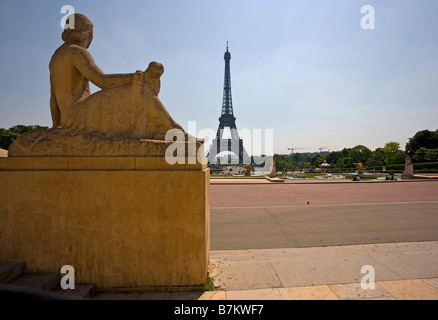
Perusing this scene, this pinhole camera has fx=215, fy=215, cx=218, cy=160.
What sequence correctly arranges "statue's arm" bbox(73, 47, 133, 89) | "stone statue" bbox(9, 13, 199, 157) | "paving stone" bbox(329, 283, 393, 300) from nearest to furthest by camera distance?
"paving stone" bbox(329, 283, 393, 300)
"stone statue" bbox(9, 13, 199, 157)
"statue's arm" bbox(73, 47, 133, 89)

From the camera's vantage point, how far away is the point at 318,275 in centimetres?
315

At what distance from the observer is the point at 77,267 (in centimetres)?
275

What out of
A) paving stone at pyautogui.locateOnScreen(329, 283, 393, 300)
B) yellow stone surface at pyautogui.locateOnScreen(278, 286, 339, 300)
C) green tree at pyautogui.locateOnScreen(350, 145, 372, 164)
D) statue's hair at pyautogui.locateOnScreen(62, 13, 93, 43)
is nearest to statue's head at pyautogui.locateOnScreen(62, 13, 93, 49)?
statue's hair at pyautogui.locateOnScreen(62, 13, 93, 43)

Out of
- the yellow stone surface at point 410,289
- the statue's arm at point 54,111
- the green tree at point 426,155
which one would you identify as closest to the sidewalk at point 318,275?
the yellow stone surface at point 410,289

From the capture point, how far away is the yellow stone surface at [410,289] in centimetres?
→ 262

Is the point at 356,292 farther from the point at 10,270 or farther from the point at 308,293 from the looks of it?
the point at 10,270

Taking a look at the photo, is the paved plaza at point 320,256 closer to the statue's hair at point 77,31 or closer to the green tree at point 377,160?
the statue's hair at point 77,31

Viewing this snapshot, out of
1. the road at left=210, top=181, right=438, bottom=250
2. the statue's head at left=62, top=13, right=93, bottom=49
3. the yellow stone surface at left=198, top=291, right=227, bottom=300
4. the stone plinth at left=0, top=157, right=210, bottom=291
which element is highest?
the statue's head at left=62, top=13, right=93, bottom=49

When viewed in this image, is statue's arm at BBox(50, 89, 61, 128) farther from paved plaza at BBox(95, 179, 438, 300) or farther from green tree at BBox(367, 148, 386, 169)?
green tree at BBox(367, 148, 386, 169)

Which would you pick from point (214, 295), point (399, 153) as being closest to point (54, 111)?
point (214, 295)

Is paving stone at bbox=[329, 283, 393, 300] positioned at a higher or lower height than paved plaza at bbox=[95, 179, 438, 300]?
higher

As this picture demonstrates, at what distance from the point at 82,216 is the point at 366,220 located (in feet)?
24.8

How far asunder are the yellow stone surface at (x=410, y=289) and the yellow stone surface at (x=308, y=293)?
0.77 meters

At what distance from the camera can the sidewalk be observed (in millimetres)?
2676
